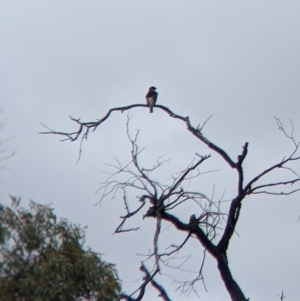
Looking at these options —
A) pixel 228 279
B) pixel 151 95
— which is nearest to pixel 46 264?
pixel 228 279

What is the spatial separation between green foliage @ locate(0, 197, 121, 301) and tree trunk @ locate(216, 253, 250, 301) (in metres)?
1.19

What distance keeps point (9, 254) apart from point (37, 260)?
12.6 inches

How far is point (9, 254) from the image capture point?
11523 millimetres

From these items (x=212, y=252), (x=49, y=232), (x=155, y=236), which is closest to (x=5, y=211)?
(x=49, y=232)

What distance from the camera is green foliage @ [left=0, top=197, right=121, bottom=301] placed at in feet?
37.1

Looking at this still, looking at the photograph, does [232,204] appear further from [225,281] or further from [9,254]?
[9,254]

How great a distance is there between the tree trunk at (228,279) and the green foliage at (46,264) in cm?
119

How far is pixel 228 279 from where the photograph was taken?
1254 cm

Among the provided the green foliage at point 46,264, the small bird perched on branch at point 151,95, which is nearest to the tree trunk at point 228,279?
the green foliage at point 46,264

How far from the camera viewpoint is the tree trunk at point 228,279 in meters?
12.5

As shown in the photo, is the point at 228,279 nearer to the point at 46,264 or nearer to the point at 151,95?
the point at 46,264

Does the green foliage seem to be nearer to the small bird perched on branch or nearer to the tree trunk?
the tree trunk

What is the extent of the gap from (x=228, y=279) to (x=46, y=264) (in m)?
2.15

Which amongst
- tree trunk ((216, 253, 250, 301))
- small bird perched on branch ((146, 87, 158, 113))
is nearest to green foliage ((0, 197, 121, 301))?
tree trunk ((216, 253, 250, 301))
